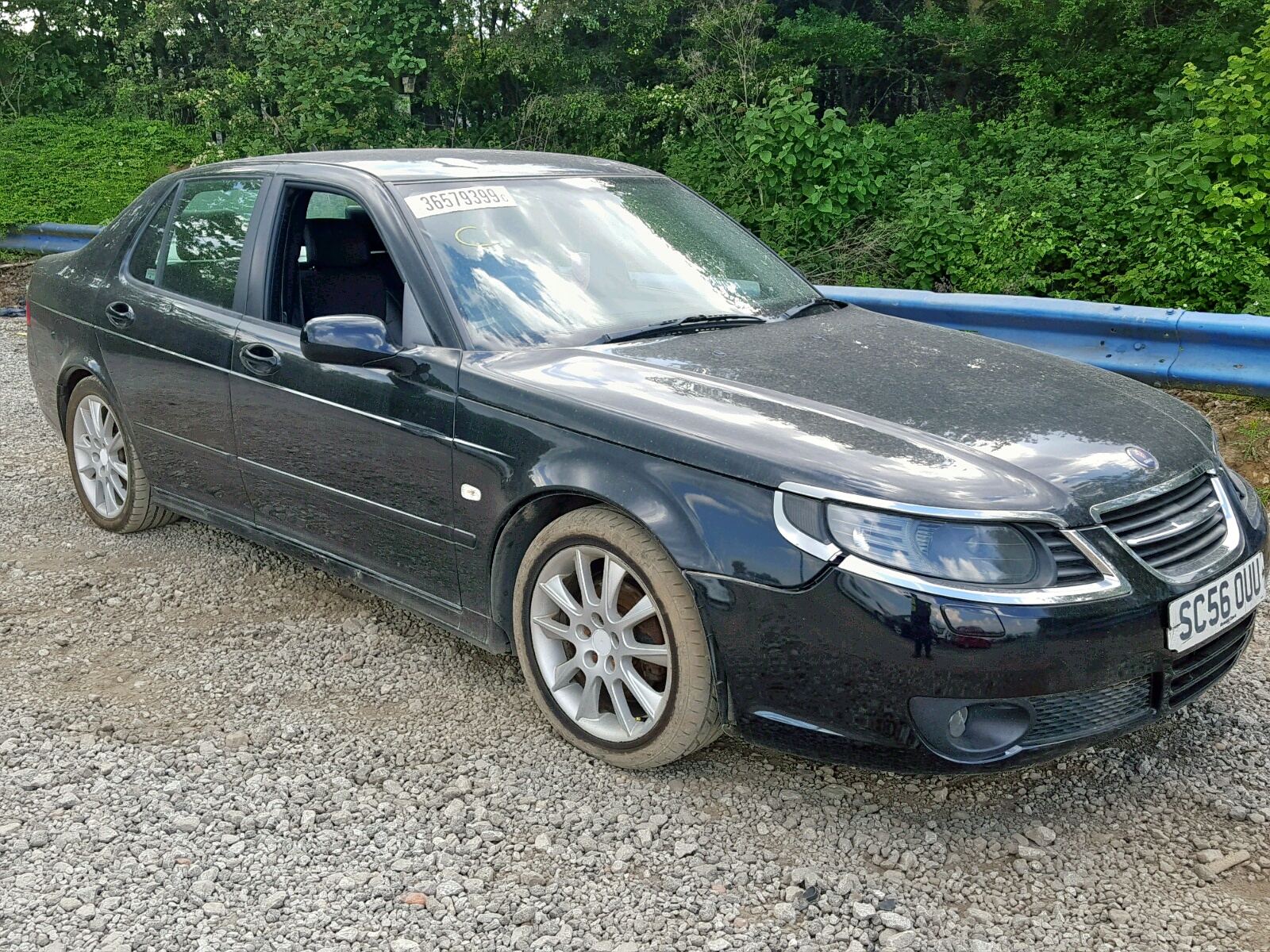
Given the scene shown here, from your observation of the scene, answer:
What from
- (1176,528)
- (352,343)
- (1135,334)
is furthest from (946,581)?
(1135,334)

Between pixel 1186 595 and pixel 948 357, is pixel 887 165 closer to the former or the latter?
pixel 948 357

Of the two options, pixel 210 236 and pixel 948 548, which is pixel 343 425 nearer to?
pixel 210 236

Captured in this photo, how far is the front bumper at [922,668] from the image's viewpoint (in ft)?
8.73

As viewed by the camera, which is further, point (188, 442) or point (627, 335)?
point (188, 442)

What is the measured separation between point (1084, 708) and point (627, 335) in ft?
5.39

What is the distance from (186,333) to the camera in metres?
4.38

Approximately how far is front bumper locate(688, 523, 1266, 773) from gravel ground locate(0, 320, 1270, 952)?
0.29 m

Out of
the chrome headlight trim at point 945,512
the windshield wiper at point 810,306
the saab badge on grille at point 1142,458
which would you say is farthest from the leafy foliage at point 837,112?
the chrome headlight trim at point 945,512

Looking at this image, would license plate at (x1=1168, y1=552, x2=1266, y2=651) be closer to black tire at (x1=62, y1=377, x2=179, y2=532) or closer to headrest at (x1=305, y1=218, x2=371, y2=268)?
headrest at (x1=305, y1=218, x2=371, y2=268)

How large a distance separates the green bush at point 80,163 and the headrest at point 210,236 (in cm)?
874

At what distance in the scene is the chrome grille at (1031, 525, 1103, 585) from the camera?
107 inches

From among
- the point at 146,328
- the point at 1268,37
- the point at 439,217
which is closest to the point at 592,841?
Result: the point at 439,217

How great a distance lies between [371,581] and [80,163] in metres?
13.3

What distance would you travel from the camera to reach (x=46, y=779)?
3.27 metres
